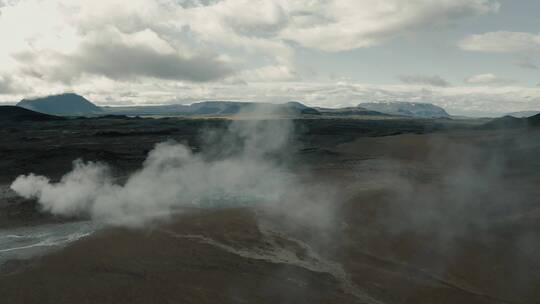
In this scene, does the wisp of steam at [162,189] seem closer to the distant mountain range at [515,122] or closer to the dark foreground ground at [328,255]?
the dark foreground ground at [328,255]

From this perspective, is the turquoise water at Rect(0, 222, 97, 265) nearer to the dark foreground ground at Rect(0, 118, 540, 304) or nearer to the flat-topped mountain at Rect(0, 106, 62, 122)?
the dark foreground ground at Rect(0, 118, 540, 304)

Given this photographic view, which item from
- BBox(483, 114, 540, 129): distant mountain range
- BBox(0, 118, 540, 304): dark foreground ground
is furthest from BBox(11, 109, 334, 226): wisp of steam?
BBox(483, 114, 540, 129): distant mountain range

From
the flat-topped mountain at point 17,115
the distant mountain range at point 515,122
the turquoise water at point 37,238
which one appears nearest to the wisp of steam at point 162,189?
the turquoise water at point 37,238

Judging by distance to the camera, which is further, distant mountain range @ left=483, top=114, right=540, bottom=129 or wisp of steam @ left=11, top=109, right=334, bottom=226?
distant mountain range @ left=483, top=114, right=540, bottom=129

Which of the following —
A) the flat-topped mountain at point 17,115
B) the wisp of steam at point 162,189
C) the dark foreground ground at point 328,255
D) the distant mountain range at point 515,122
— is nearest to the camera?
the dark foreground ground at point 328,255

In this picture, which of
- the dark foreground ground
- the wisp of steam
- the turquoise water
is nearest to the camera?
the dark foreground ground

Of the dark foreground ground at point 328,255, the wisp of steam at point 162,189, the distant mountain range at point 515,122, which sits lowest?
the dark foreground ground at point 328,255

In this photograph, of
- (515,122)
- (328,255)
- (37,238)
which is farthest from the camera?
(515,122)

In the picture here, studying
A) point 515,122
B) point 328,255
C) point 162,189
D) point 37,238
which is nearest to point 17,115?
point 162,189

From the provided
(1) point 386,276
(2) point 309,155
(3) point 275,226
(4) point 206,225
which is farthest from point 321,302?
(2) point 309,155

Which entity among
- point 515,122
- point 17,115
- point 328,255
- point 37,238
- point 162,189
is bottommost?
point 328,255

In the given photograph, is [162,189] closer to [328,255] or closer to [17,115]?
[328,255]
